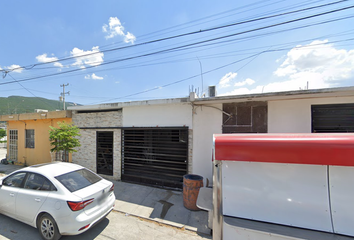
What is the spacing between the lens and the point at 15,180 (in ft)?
13.2

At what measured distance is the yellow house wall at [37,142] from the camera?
9.41 m

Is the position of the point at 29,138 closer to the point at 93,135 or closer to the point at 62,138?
the point at 93,135

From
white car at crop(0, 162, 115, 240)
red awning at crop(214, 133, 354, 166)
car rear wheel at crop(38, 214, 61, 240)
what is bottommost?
car rear wheel at crop(38, 214, 61, 240)

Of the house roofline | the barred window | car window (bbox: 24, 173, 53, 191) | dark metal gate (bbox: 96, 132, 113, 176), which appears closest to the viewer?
car window (bbox: 24, 173, 53, 191)

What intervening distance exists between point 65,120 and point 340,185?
11361 mm

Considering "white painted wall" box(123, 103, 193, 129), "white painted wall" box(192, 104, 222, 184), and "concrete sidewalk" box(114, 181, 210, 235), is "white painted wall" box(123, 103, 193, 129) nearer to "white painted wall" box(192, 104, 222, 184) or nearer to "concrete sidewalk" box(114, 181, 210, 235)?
"white painted wall" box(192, 104, 222, 184)

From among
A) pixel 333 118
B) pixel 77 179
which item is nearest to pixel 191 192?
pixel 77 179

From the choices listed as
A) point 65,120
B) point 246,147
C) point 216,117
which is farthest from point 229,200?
point 65,120

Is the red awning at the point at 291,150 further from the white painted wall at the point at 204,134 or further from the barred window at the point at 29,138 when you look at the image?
the barred window at the point at 29,138

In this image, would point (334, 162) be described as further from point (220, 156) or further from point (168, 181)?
point (168, 181)

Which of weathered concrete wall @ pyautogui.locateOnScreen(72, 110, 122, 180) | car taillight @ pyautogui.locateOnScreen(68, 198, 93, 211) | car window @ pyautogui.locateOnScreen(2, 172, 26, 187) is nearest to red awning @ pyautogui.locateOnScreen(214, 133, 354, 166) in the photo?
car taillight @ pyautogui.locateOnScreen(68, 198, 93, 211)

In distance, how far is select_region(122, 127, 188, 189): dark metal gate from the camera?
645cm

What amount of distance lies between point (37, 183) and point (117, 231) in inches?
91.9

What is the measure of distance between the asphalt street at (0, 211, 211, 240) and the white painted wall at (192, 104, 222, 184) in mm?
2575
